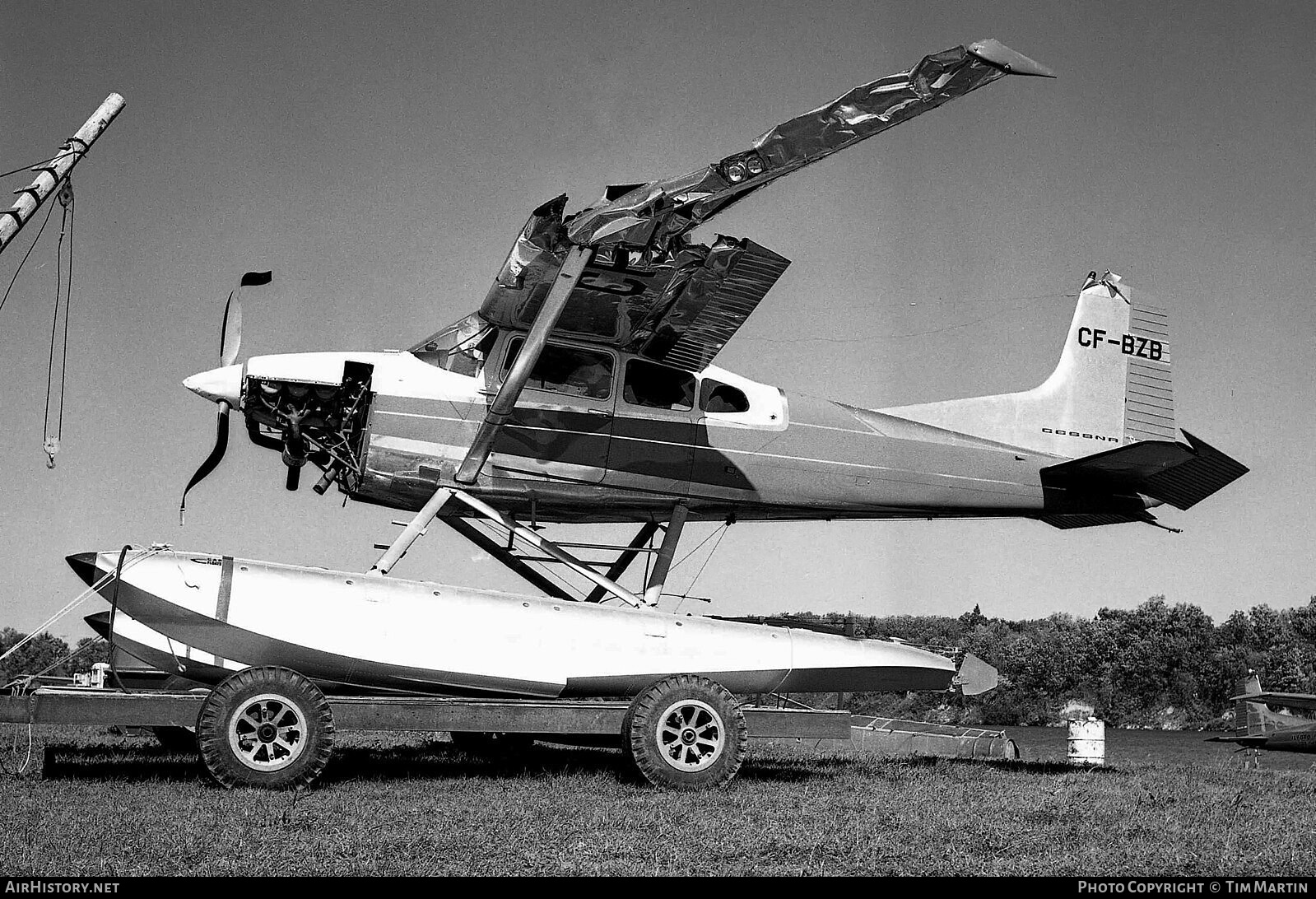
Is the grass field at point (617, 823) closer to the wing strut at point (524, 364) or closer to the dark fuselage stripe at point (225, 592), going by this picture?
the dark fuselage stripe at point (225, 592)

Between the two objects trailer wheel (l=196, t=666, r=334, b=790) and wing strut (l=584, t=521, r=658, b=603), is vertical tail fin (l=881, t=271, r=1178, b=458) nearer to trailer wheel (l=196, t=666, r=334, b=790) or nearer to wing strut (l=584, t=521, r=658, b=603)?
wing strut (l=584, t=521, r=658, b=603)

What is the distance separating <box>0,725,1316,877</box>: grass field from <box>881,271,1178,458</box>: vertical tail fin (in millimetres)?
4375

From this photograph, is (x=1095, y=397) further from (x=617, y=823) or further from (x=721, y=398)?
(x=617, y=823)

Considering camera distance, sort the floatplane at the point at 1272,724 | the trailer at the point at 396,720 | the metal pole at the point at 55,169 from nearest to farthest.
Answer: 1. the trailer at the point at 396,720
2. the metal pole at the point at 55,169
3. the floatplane at the point at 1272,724

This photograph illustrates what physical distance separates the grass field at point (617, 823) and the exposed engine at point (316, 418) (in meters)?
2.95

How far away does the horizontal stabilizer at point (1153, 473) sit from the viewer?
41.5ft

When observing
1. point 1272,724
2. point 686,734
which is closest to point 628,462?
point 686,734

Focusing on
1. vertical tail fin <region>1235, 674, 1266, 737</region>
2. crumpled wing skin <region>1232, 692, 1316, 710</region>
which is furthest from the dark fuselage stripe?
vertical tail fin <region>1235, 674, 1266, 737</region>

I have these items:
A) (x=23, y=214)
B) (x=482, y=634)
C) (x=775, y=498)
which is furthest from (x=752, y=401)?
(x=23, y=214)

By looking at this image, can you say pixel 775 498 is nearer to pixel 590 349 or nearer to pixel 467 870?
pixel 590 349

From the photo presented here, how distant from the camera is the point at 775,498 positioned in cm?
1273

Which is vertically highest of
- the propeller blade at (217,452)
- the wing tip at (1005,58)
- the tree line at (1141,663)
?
the wing tip at (1005,58)

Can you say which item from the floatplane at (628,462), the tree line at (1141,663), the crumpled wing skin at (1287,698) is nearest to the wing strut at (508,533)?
the floatplane at (628,462)

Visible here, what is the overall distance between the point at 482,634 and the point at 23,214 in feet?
28.5
